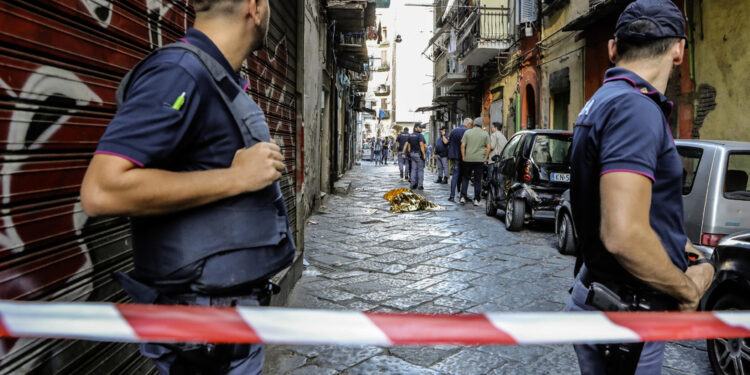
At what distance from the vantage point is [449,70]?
30875 mm

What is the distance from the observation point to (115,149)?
110 cm

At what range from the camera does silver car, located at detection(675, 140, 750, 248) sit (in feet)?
12.5

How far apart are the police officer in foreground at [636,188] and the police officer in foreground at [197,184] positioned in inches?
33.9

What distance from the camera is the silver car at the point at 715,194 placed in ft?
12.5

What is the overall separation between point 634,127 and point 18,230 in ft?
5.45

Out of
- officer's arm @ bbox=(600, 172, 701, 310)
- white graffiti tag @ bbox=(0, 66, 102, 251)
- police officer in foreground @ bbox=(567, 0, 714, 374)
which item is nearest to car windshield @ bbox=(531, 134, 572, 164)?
police officer in foreground @ bbox=(567, 0, 714, 374)

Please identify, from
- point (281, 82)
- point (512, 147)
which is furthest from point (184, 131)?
point (512, 147)

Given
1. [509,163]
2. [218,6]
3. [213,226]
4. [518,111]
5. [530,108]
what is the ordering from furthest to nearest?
1. [518,111]
2. [530,108]
3. [509,163]
4. [218,6]
5. [213,226]

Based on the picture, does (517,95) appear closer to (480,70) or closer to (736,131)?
(480,70)

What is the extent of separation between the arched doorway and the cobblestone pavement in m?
7.58

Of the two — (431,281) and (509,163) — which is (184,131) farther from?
(509,163)

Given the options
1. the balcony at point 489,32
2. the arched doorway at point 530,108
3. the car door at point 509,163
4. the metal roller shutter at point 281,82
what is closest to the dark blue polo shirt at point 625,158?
the metal roller shutter at point 281,82

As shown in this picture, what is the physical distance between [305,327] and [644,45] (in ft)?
4.07

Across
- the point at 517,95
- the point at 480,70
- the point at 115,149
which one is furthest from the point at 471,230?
the point at 480,70
